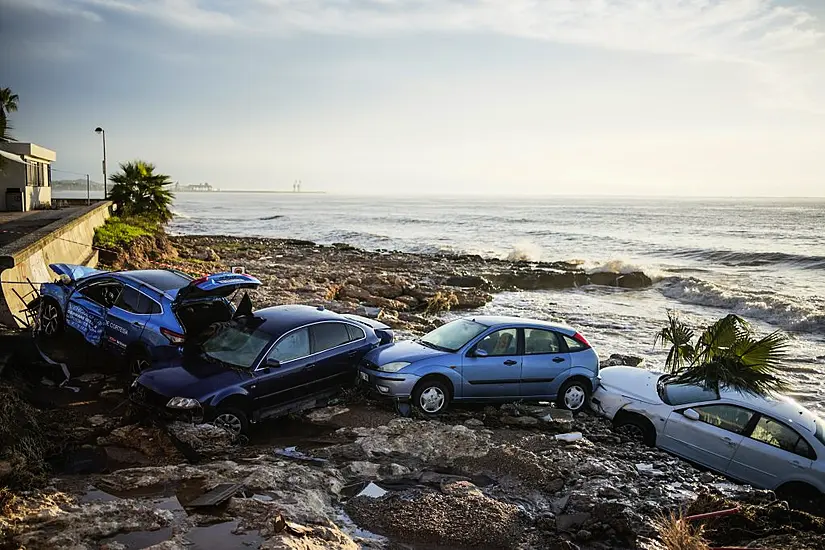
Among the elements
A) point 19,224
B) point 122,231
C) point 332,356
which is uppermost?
point 19,224

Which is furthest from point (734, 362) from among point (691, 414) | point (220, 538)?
point (220, 538)

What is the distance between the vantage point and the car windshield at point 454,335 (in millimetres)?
10461

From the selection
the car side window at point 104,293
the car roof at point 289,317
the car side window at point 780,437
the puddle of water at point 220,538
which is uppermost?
the car side window at point 104,293

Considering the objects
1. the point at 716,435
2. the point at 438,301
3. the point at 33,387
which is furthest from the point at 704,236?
the point at 33,387

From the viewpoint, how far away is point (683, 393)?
33.0 ft

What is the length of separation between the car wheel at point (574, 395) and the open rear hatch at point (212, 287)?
538cm

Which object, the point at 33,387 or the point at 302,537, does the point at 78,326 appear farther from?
the point at 302,537

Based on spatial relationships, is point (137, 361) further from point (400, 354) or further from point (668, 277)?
point (668, 277)

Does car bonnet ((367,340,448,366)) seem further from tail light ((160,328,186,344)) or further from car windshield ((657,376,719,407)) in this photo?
car windshield ((657,376,719,407))

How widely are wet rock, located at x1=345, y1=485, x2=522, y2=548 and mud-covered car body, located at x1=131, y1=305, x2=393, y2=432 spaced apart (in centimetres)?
264

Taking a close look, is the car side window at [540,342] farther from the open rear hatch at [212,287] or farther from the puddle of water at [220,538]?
the puddle of water at [220,538]

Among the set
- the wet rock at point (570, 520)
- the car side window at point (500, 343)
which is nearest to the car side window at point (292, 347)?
the car side window at point (500, 343)

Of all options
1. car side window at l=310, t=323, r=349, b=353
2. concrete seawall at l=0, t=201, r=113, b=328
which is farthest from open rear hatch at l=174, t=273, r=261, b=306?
concrete seawall at l=0, t=201, r=113, b=328

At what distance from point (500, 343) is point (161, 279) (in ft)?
19.2
